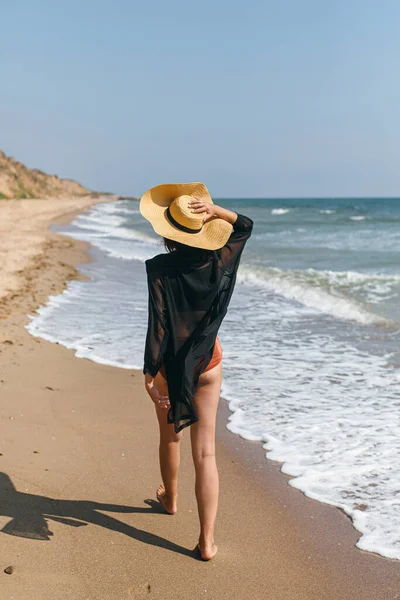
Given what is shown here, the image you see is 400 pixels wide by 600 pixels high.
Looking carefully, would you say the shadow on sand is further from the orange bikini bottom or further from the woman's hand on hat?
the woman's hand on hat

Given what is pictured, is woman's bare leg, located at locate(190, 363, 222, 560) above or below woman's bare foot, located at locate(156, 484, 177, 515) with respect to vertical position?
above

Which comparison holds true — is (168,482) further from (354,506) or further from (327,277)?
(327,277)

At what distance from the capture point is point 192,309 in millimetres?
3148

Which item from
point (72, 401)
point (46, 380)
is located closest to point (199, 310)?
point (72, 401)

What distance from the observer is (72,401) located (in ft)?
17.5

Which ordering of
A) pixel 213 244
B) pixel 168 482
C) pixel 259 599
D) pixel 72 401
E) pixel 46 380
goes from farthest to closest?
pixel 46 380 → pixel 72 401 → pixel 168 482 → pixel 213 244 → pixel 259 599

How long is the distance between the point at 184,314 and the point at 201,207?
0.54m

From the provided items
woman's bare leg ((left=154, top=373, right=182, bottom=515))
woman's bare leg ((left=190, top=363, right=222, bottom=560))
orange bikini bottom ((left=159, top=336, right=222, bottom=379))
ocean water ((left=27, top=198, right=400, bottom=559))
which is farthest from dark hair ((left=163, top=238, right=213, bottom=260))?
ocean water ((left=27, top=198, right=400, bottom=559))

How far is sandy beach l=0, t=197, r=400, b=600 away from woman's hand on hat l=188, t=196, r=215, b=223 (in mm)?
1711

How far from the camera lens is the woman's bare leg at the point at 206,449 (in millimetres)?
3186

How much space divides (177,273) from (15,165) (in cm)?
7828

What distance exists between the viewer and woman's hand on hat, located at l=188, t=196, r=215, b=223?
120 inches

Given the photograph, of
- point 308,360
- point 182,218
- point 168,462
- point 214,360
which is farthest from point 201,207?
point 308,360

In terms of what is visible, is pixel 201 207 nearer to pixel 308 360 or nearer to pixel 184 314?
pixel 184 314
